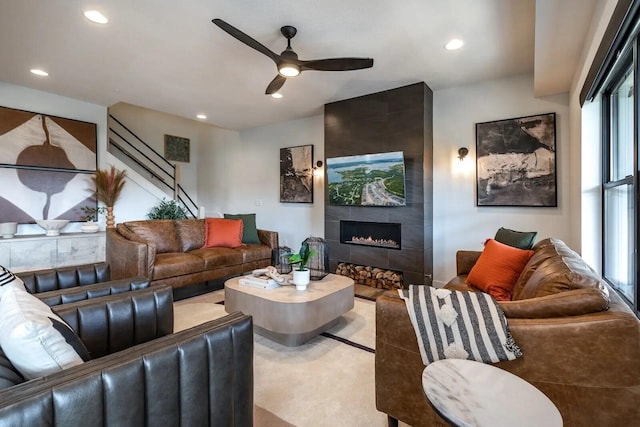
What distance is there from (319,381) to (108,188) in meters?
4.49

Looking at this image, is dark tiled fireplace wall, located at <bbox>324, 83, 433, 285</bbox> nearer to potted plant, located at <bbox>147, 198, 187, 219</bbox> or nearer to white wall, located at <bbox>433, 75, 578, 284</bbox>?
white wall, located at <bbox>433, 75, 578, 284</bbox>

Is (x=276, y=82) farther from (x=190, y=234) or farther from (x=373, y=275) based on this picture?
(x=373, y=275)

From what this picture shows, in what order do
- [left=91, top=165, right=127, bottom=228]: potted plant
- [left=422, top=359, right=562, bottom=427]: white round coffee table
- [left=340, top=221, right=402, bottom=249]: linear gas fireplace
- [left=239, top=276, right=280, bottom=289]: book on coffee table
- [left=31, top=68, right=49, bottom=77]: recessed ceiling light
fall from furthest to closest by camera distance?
[left=91, top=165, right=127, bottom=228]: potted plant
[left=340, top=221, right=402, bottom=249]: linear gas fireplace
[left=31, top=68, right=49, bottom=77]: recessed ceiling light
[left=239, top=276, right=280, bottom=289]: book on coffee table
[left=422, top=359, right=562, bottom=427]: white round coffee table

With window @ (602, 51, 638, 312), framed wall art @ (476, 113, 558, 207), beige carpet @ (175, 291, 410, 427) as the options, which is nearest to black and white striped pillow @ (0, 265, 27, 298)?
beige carpet @ (175, 291, 410, 427)

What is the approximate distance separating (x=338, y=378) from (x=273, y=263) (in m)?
2.78

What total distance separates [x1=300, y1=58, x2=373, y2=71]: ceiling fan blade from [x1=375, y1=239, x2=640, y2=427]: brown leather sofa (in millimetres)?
2125

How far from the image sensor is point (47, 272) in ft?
6.93

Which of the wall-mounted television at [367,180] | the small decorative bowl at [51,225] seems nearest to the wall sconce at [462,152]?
the wall-mounted television at [367,180]

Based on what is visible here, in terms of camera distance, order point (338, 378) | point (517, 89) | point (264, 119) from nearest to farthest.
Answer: point (338, 378), point (517, 89), point (264, 119)

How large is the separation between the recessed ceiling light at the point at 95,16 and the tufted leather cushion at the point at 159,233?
7.44 ft

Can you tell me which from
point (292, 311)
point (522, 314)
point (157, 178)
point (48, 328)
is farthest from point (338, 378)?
point (157, 178)

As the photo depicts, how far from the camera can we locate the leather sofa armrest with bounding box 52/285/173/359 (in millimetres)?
1476

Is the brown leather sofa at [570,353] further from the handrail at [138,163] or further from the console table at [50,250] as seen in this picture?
the handrail at [138,163]

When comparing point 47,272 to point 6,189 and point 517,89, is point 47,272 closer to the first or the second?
point 6,189
